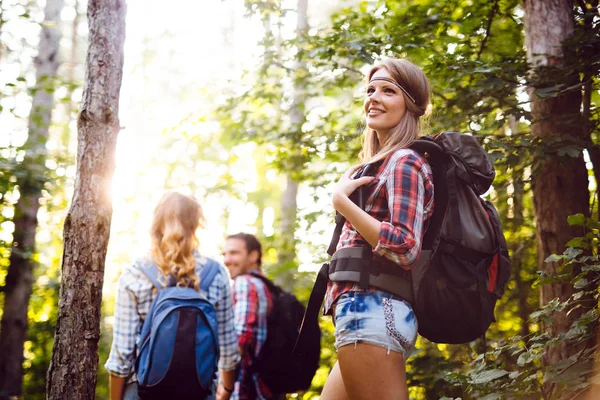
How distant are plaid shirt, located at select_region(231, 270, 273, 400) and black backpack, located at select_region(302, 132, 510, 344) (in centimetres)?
218

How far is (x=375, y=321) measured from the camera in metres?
2.17

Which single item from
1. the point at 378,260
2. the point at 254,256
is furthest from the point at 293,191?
the point at 378,260

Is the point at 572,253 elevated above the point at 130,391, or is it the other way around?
the point at 572,253

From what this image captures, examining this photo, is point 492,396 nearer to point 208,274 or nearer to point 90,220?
point 208,274

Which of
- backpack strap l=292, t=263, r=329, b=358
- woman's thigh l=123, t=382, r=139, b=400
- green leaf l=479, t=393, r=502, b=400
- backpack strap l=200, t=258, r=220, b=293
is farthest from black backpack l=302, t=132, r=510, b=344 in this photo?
woman's thigh l=123, t=382, r=139, b=400

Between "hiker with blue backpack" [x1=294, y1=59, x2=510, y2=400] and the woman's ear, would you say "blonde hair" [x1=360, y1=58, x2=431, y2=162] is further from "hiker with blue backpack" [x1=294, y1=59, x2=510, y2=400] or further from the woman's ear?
the woman's ear

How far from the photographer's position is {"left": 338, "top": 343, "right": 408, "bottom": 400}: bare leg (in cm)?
215

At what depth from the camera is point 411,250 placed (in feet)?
7.22

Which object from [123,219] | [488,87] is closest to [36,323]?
[123,219]

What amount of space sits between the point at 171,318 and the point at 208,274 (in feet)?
1.40

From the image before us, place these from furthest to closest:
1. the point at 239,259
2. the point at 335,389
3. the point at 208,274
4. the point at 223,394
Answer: the point at 239,259 → the point at 223,394 → the point at 208,274 → the point at 335,389

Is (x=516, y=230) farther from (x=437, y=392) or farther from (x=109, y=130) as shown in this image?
(x=109, y=130)

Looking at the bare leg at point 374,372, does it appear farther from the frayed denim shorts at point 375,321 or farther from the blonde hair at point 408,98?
the blonde hair at point 408,98

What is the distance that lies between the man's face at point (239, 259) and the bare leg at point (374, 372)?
9.45ft
